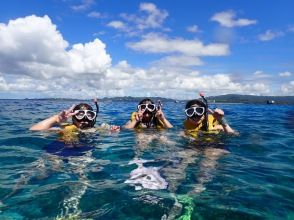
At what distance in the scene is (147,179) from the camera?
641 centimetres

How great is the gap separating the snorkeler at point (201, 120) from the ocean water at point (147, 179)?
1.82 ft

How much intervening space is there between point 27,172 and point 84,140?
3.31m

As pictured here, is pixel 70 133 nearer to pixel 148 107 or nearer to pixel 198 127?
pixel 148 107

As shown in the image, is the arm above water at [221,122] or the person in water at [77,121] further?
the person in water at [77,121]

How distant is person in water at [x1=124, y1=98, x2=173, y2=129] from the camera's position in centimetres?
1229

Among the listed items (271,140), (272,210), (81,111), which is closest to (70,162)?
(81,111)

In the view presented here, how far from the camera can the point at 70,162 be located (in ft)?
25.2

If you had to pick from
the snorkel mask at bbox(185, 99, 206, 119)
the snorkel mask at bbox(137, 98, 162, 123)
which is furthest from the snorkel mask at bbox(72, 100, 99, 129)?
the snorkel mask at bbox(185, 99, 206, 119)

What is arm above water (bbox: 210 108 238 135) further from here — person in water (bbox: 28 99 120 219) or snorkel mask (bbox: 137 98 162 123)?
person in water (bbox: 28 99 120 219)

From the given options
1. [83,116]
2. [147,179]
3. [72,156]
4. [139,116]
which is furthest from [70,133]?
[147,179]

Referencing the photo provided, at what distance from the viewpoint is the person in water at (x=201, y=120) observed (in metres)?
10.8

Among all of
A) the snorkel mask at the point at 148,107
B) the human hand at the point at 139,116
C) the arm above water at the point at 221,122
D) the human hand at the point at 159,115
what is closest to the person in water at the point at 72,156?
the human hand at the point at 139,116

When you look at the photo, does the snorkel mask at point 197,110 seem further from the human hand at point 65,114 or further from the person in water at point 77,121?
the human hand at point 65,114

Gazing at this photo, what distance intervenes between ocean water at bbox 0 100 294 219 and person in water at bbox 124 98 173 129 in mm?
1956
